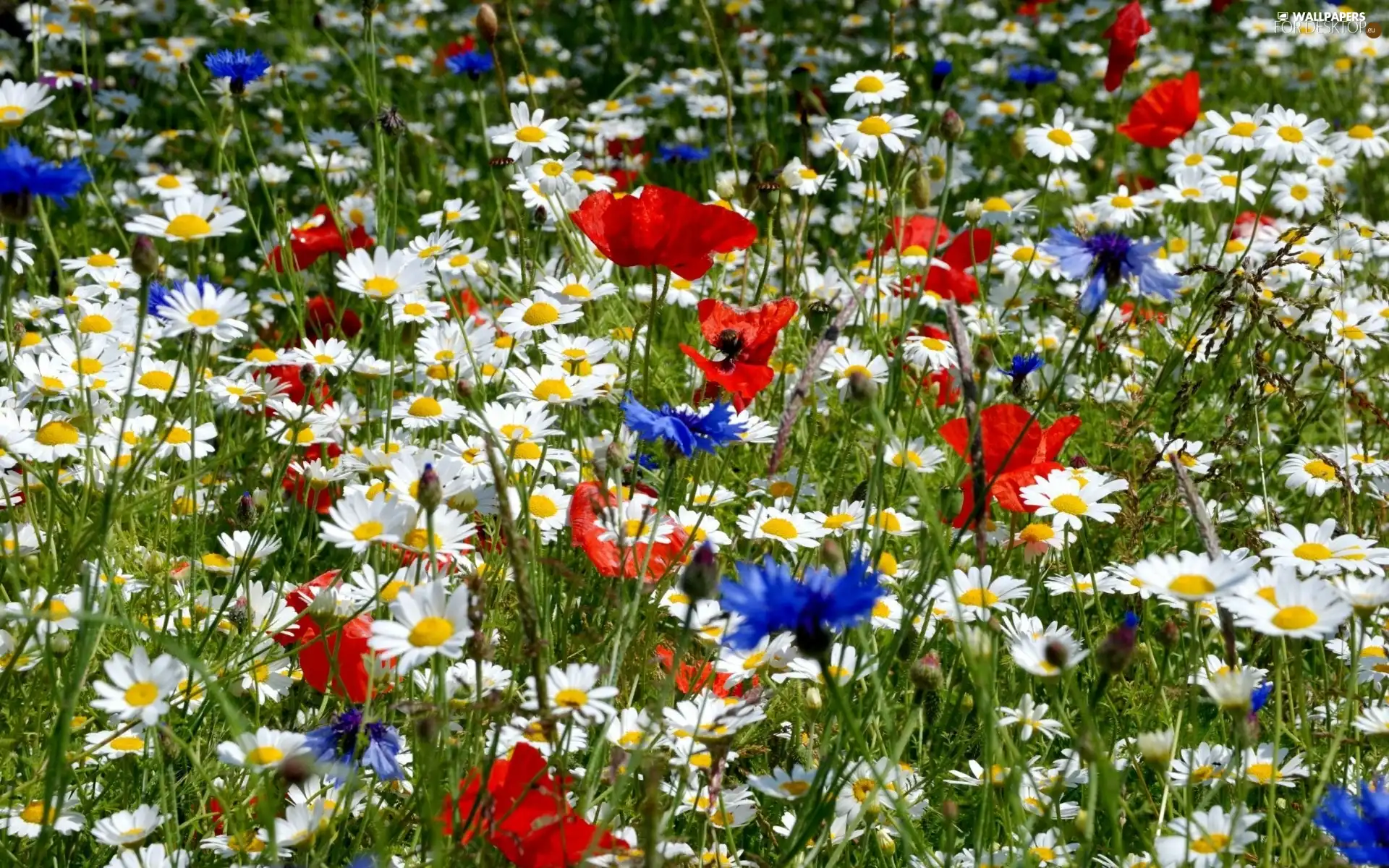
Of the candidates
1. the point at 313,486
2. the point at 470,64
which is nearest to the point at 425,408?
the point at 313,486

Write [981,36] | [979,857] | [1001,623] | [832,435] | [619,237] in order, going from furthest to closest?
[981,36] < [832,435] < [619,237] < [1001,623] < [979,857]

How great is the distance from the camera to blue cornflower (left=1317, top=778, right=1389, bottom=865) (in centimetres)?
109

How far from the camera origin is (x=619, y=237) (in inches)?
77.9

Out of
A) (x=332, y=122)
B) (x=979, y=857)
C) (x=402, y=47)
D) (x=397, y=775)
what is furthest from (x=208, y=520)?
(x=402, y=47)

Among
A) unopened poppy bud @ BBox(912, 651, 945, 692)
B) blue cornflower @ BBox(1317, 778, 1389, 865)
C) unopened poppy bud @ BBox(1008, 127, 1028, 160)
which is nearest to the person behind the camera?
blue cornflower @ BBox(1317, 778, 1389, 865)

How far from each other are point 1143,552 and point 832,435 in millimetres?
596

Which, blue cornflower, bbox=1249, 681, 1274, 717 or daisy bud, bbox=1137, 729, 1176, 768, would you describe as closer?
daisy bud, bbox=1137, 729, 1176, 768

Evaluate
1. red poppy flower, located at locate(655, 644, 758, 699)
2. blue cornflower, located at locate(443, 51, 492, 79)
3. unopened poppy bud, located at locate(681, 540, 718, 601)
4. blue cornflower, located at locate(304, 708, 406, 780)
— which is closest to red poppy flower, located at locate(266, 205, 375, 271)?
blue cornflower, located at locate(443, 51, 492, 79)

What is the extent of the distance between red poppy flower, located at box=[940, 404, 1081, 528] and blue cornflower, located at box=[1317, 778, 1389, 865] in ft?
2.29

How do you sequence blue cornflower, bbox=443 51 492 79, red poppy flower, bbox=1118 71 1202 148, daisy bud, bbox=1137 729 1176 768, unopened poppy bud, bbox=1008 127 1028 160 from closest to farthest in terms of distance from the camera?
daisy bud, bbox=1137 729 1176 768, unopened poppy bud, bbox=1008 127 1028 160, red poppy flower, bbox=1118 71 1202 148, blue cornflower, bbox=443 51 492 79

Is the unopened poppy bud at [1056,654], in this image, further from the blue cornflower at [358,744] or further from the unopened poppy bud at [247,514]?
the unopened poppy bud at [247,514]

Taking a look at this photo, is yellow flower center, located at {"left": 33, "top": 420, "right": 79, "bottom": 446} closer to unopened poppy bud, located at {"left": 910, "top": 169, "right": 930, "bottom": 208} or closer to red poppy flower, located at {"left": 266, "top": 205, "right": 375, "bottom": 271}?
red poppy flower, located at {"left": 266, "top": 205, "right": 375, "bottom": 271}

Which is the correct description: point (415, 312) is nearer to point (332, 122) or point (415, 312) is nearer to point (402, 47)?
point (332, 122)

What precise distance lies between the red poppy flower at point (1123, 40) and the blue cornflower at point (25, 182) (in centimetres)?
225
